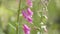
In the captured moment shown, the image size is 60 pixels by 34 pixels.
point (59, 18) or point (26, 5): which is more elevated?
point (59, 18)

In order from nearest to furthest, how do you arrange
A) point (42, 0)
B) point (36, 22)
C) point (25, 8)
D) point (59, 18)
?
point (25, 8) → point (42, 0) → point (36, 22) → point (59, 18)

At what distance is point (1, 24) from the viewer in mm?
2578

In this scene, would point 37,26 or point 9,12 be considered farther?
point 9,12

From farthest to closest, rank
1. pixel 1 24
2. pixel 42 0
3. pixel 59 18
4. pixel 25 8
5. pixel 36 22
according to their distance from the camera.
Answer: pixel 59 18, pixel 1 24, pixel 36 22, pixel 42 0, pixel 25 8

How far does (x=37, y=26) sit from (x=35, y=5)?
351 millimetres

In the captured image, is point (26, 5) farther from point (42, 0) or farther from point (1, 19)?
point (1, 19)

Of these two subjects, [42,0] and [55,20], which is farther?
[55,20]

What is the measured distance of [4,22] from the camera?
259 cm

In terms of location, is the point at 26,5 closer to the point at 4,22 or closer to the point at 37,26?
the point at 37,26

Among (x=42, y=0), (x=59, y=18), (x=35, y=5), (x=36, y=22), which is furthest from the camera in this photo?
(x=59, y=18)

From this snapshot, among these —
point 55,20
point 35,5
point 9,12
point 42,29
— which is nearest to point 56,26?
point 55,20

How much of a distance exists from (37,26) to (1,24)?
81 centimetres

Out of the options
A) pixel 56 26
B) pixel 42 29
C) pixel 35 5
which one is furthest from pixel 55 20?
pixel 42 29

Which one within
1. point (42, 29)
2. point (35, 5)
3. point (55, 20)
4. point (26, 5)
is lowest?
point (42, 29)
